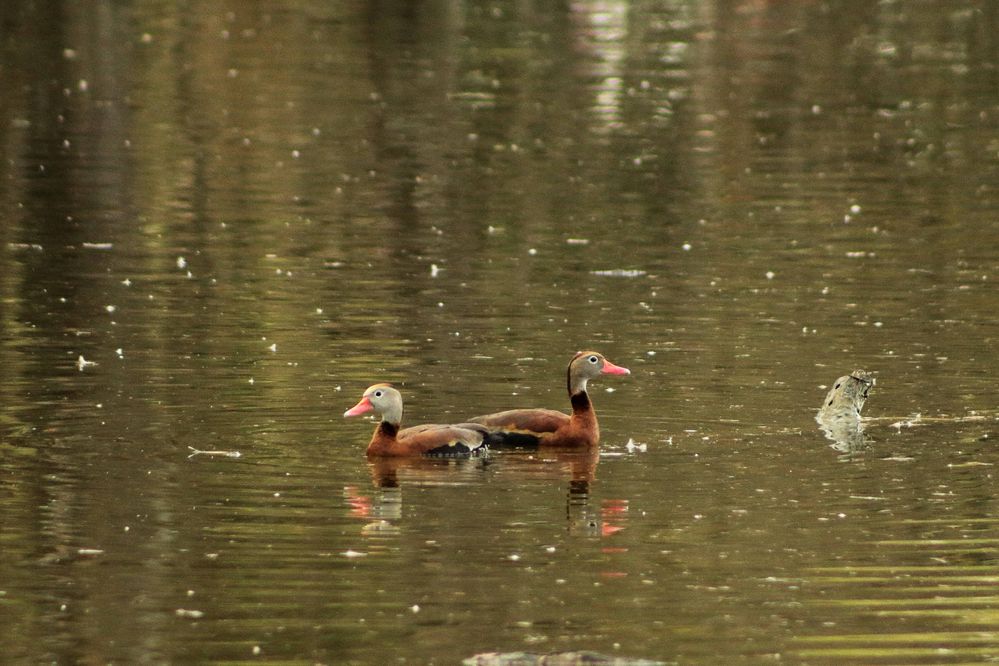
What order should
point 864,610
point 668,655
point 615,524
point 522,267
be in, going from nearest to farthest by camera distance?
point 668,655 → point 864,610 → point 615,524 → point 522,267

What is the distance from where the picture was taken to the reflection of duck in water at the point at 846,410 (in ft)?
44.5

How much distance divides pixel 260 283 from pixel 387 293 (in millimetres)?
1259

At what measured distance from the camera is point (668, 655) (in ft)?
29.2

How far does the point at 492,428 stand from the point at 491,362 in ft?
8.12

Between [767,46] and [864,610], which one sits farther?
[767,46]

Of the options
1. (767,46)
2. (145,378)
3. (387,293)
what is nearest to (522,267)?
(387,293)

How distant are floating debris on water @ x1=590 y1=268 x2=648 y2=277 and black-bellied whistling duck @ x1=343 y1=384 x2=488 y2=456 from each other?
7006 millimetres

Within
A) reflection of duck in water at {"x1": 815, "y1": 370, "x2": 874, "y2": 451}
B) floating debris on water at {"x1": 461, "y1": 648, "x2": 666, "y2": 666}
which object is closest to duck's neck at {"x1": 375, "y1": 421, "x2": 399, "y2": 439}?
reflection of duck in water at {"x1": 815, "y1": 370, "x2": 874, "y2": 451}

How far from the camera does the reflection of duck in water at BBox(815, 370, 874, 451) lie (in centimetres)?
1357

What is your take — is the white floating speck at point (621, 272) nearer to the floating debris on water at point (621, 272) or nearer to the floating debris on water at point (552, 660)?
the floating debris on water at point (621, 272)

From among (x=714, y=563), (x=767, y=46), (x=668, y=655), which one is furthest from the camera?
(x=767, y=46)

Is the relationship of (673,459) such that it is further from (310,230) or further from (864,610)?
(310,230)

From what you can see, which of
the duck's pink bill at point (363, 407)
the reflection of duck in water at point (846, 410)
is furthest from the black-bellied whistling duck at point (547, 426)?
the reflection of duck in water at point (846, 410)

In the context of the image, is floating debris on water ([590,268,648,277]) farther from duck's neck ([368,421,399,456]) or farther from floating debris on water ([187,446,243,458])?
floating debris on water ([187,446,243,458])
